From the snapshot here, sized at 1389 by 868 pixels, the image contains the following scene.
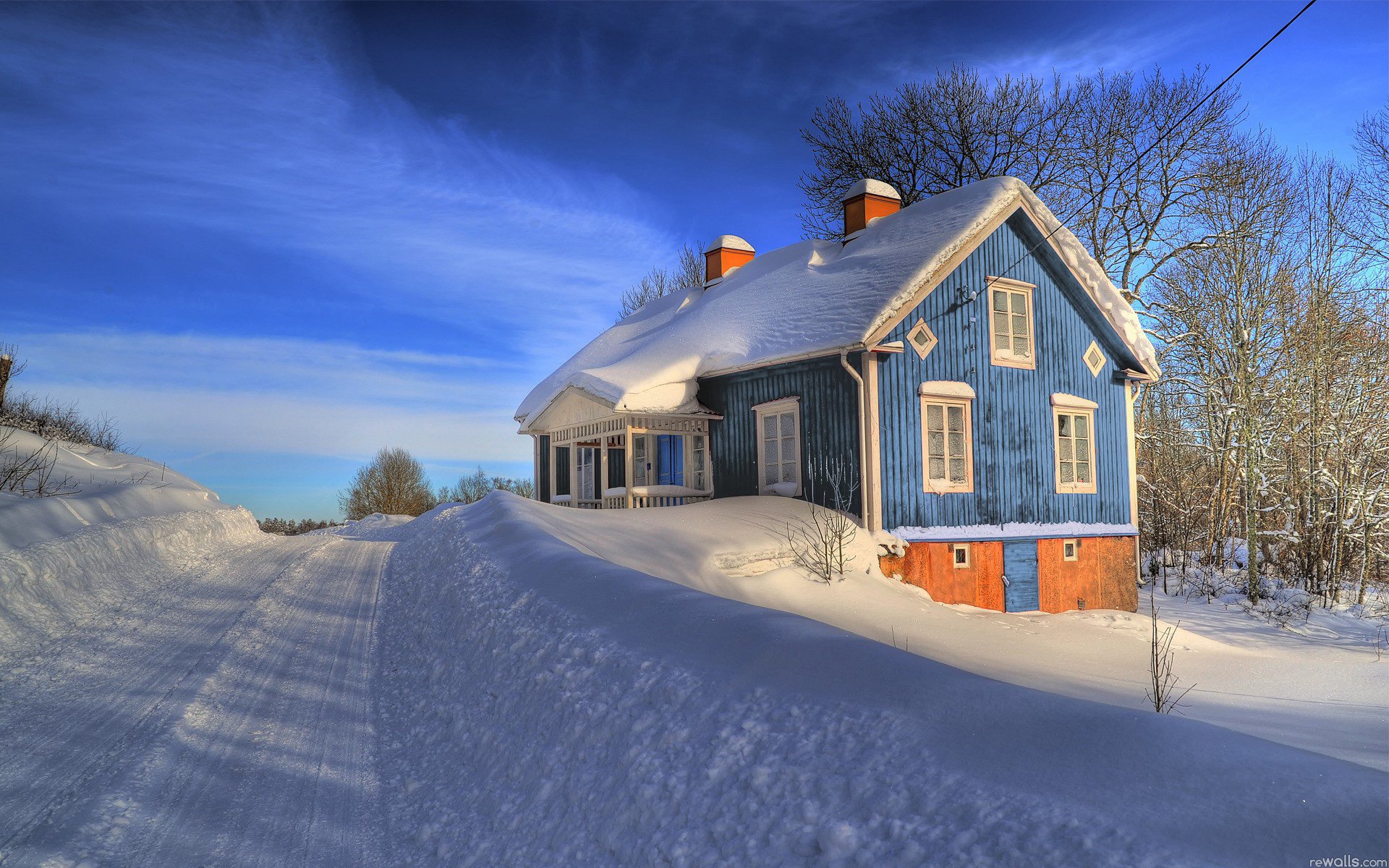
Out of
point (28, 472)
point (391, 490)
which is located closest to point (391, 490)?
point (391, 490)

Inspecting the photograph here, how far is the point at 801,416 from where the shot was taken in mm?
13914

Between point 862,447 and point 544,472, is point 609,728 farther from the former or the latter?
point 544,472

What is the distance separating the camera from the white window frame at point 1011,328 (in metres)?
14.5

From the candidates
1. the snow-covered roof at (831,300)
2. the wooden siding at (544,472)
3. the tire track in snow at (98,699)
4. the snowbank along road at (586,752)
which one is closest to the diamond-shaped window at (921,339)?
the snow-covered roof at (831,300)

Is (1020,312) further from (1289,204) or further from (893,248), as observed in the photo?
(1289,204)

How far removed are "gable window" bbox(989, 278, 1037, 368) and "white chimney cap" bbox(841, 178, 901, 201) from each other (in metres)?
3.68

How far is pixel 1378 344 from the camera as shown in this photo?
1739 cm

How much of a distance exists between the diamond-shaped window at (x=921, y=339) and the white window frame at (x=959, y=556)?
3235 millimetres

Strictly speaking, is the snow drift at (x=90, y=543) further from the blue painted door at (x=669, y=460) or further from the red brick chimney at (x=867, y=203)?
the red brick chimney at (x=867, y=203)

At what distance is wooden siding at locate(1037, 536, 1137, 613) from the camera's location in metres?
14.7

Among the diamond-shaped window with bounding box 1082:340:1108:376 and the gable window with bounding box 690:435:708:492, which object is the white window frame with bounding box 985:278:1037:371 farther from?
the gable window with bounding box 690:435:708:492

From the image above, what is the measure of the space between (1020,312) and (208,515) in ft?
52.3

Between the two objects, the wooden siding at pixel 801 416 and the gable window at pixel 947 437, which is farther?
the gable window at pixel 947 437

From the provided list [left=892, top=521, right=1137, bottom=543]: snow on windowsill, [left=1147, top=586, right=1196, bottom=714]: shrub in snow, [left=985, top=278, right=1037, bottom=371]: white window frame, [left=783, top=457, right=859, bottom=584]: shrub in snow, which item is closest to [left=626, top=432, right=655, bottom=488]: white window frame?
[left=783, top=457, right=859, bottom=584]: shrub in snow
